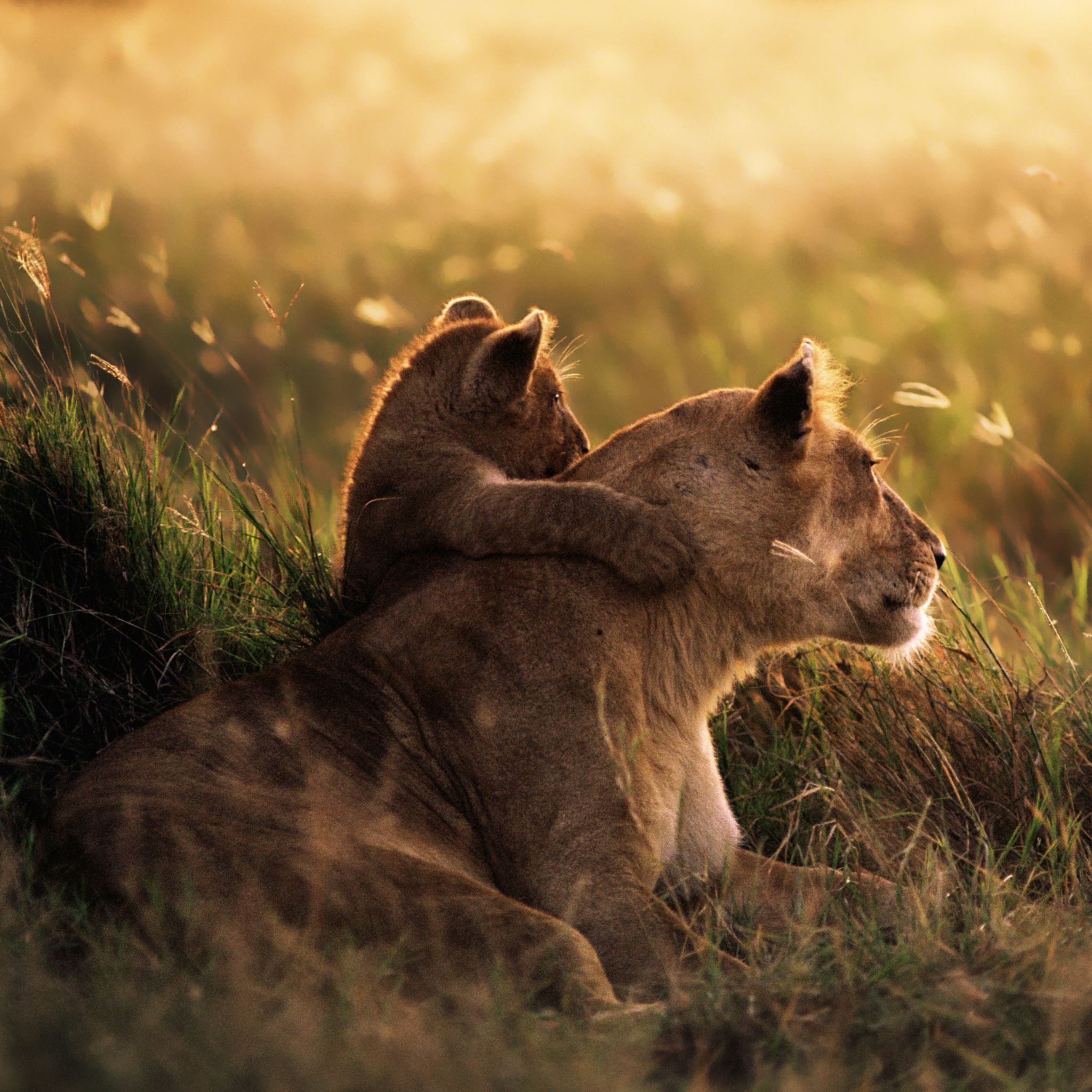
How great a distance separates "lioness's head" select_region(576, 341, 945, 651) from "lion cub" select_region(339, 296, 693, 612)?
117 millimetres

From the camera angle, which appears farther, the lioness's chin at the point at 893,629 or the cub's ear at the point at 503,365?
the cub's ear at the point at 503,365

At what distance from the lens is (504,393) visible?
459 cm

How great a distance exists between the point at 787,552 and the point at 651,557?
362mm

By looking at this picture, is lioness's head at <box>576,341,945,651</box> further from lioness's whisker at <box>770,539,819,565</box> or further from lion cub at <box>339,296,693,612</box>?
lion cub at <box>339,296,693,612</box>

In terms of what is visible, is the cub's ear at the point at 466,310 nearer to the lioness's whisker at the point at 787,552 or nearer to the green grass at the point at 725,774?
the green grass at the point at 725,774

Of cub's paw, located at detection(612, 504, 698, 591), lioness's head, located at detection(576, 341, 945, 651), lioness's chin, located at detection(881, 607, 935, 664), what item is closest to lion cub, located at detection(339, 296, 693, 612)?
cub's paw, located at detection(612, 504, 698, 591)

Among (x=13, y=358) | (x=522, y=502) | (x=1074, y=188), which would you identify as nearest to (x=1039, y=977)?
(x=522, y=502)

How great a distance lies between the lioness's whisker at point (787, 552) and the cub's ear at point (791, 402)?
0.81 feet

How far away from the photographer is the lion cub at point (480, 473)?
12.0 ft

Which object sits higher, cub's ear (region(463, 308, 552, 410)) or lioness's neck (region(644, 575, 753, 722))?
cub's ear (region(463, 308, 552, 410))

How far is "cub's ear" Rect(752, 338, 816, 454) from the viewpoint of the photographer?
3650mm

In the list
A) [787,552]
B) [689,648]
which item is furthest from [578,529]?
[787,552]

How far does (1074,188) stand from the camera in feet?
37.1

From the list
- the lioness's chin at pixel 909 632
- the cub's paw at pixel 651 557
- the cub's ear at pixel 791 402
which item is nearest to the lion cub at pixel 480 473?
the cub's paw at pixel 651 557
